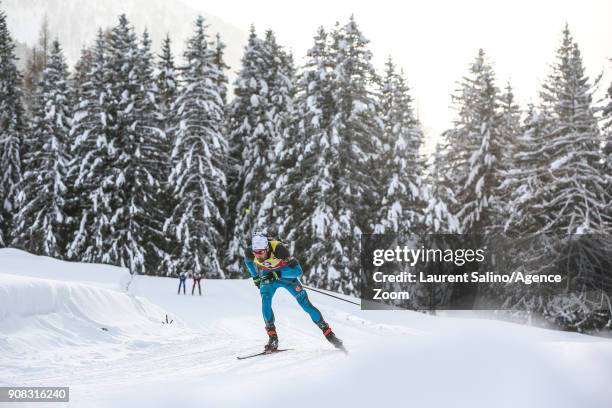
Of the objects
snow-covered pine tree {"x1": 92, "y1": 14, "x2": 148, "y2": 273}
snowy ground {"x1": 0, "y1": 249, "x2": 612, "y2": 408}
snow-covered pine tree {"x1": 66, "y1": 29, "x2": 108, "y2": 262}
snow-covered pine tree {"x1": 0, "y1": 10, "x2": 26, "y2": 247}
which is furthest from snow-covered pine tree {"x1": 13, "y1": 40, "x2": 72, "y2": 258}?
snowy ground {"x1": 0, "y1": 249, "x2": 612, "y2": 408}

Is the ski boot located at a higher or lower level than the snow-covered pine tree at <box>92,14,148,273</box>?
lower

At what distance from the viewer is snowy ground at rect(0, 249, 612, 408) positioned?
5.16 metres

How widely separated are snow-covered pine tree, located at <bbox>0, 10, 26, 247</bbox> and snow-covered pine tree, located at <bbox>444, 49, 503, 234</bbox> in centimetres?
2547

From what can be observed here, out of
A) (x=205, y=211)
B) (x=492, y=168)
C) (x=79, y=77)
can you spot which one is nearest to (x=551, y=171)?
(x=492, y=168)

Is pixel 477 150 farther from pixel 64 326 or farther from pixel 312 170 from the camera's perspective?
pixel 64 326

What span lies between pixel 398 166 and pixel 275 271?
18.0m

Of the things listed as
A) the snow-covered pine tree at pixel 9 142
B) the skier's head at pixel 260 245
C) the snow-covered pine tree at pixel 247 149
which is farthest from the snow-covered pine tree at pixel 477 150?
the snow-covered pine tree at pixel 9 142

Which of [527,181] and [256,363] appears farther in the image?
[527,181]

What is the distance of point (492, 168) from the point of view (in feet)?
87.1

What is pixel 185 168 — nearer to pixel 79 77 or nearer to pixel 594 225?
pixel 594 225

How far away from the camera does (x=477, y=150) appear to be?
1058 inches

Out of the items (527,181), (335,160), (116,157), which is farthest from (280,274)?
(116,157)

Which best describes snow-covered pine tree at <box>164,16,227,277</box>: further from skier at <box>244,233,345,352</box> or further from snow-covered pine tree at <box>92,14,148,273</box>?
skier at <box>244,233,345,352</box>

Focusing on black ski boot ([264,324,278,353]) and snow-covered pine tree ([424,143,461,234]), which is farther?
snow-covered pine tree ([424,143,461,234])
